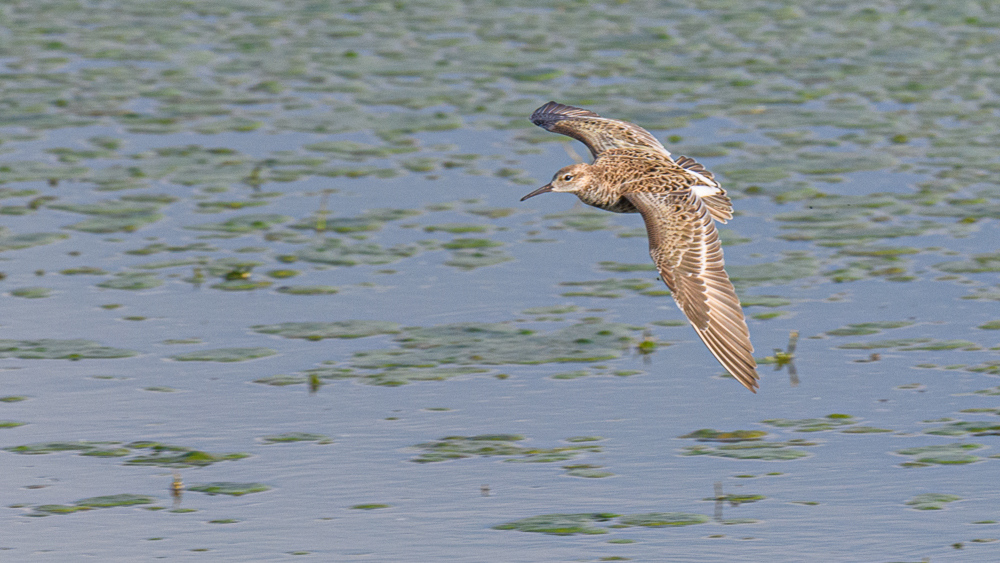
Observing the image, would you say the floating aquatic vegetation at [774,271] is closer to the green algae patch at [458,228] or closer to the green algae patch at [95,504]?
the green algae patch at [458,228]

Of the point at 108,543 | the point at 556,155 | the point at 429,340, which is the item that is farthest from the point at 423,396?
the point at 556,155

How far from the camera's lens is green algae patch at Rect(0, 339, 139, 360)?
35.2ft

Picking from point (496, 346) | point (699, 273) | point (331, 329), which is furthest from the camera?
point (331, 329)

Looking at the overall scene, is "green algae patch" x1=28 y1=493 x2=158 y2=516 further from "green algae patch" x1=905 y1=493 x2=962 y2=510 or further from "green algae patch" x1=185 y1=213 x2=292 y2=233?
"green algae patch" x1=185 y1=213 x2=292 y2=233

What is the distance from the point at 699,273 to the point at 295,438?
2376 millimetres

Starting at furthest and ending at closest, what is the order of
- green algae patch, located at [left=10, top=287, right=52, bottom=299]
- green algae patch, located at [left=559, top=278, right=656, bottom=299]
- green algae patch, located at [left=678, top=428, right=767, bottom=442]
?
green algae patch, located at [left=559, top=278, right=656, bottom=299] → green algae patch, located at [left=10, top=287, right=52, bottom=299] → green algae patch, located at [left=678, top=428, right=767, bottom=442]

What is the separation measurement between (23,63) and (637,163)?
407 inches

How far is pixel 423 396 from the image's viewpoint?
33.3ft

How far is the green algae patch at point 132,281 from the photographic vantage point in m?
12.1

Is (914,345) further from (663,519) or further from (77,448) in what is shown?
(77,448)

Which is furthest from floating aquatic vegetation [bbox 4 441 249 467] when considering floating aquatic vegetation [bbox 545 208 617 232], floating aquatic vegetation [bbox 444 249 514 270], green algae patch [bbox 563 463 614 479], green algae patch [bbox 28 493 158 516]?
floating aquatic vegetation [bbox 545 208 617 232]

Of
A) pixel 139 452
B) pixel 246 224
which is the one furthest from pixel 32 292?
pixel 139 452

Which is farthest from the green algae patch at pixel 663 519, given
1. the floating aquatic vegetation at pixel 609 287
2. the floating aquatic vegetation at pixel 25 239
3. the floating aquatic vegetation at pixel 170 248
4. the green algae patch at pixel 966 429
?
the floating aquatic vegetation at pixel 25 239

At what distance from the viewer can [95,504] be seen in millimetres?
8594
